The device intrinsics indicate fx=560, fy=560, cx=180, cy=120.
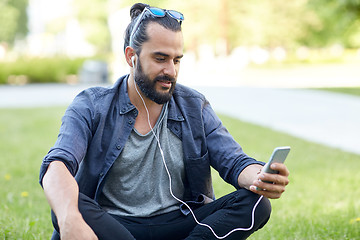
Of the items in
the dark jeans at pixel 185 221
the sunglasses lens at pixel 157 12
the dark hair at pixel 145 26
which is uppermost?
the sunglasses lens at pixel 157 12

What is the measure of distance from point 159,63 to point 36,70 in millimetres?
26273

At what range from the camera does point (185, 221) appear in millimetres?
3287

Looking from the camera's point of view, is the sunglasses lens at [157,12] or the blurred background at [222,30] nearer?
the sunglasses lens at [157,12]

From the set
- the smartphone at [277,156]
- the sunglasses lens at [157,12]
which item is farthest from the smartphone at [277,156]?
the sunglasses lens at [157,12]

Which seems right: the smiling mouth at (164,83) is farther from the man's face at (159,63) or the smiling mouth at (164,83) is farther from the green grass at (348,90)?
the green grass at (348,90)

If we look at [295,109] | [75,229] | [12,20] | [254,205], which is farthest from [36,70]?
[12,20]

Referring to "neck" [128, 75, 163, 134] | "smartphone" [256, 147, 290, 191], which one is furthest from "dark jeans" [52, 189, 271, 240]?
"neck" [128, 75, 163, 134]

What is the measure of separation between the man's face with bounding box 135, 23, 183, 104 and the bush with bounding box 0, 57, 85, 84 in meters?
25.5

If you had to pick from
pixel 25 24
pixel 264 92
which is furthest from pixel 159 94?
pixel 25 24

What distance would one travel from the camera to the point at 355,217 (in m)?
4.60

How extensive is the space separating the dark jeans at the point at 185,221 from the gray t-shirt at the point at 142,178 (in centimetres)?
6

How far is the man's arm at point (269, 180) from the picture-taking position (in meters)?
2.87

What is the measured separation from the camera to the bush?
27688mm

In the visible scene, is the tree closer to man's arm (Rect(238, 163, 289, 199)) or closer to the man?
the man
